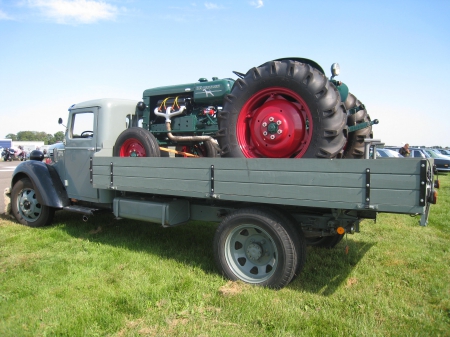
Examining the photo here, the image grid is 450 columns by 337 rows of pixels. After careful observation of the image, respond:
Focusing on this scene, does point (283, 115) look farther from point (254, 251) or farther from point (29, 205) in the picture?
point (29, 205)

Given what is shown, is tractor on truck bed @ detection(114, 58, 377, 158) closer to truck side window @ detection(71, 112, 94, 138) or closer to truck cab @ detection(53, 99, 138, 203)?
truck cab @ detection(53, 99, 138, 203)

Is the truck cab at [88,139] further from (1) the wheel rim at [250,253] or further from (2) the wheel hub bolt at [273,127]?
(2) the wheel hub bolt at [273,127]

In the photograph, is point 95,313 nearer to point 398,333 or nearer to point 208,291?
point 208,291

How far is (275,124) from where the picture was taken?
4277mm

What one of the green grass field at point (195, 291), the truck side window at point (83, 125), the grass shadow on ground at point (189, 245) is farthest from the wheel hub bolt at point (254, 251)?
the truck side window at point (83, 125)

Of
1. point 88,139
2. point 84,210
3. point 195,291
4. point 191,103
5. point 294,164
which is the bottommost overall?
point 195,291

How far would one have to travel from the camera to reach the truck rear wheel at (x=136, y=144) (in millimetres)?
5184

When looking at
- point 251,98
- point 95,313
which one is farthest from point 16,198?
point 251,98

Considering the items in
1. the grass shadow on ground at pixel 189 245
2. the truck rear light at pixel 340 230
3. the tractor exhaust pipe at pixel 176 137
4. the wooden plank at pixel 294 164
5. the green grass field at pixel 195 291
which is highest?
the tractor exhaust pipe at pixel 176 137

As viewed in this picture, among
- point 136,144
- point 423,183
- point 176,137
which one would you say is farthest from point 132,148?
point 423,183

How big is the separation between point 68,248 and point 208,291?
8.25 ft

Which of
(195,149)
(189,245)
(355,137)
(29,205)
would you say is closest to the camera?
(355,137)

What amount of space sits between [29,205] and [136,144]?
2.54 meters

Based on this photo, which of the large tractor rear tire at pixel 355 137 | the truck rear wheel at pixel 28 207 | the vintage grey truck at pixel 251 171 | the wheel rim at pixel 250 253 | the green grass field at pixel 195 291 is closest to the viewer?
the green grass field at pixel 195 291
